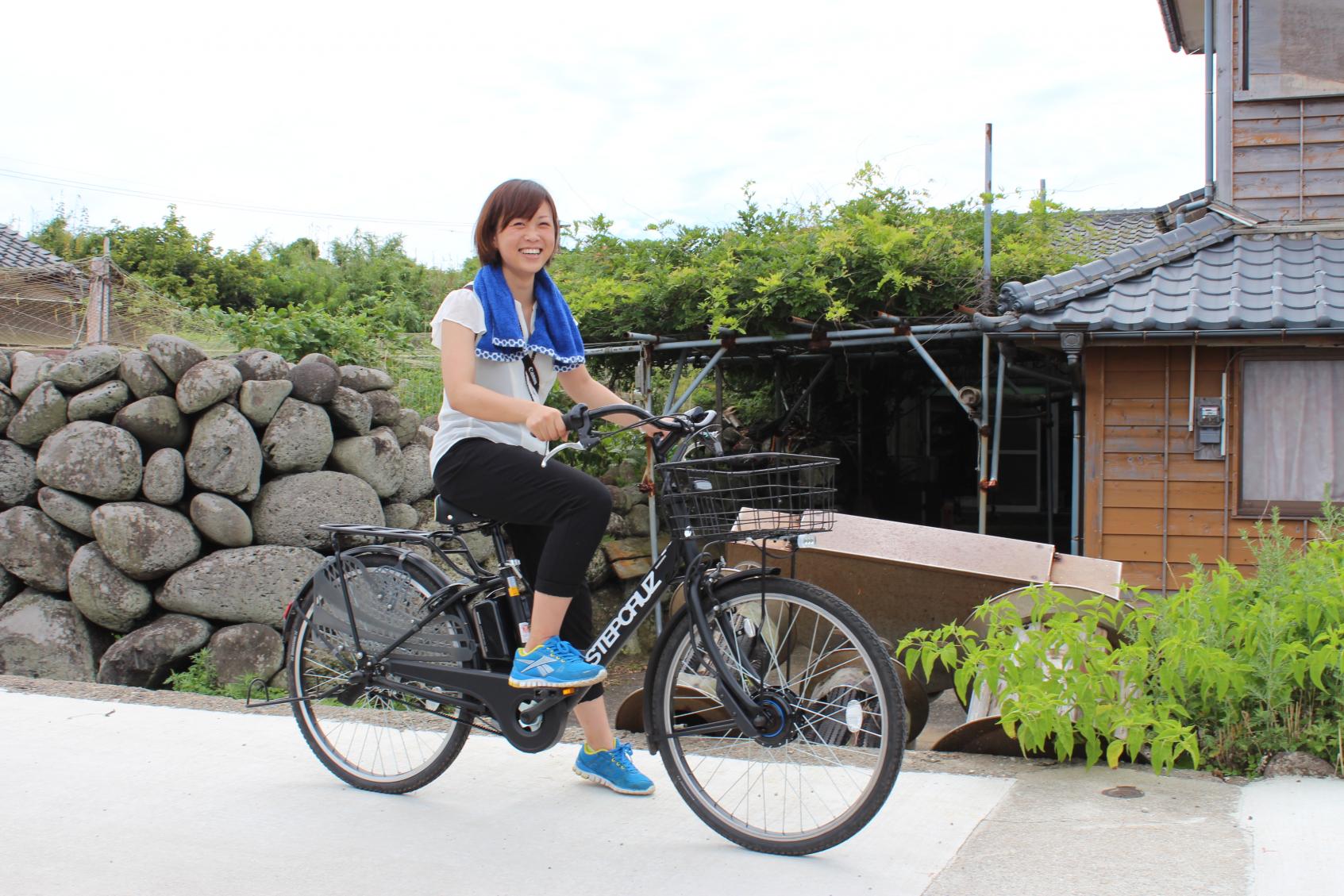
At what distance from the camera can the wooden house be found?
7316 millimetres

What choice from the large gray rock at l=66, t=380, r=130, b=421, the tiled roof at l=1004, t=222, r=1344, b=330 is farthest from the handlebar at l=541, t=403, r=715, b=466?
the large gray rock at l=66, t=380, r=130, b=421

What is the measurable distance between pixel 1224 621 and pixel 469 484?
8.76 feet

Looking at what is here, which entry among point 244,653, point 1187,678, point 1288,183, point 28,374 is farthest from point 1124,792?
point 28,374

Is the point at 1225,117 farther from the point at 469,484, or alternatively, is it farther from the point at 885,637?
the point at 469,484

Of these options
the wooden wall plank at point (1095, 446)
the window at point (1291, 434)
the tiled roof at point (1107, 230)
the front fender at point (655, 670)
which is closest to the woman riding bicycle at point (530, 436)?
the front fender at point (655, 670)

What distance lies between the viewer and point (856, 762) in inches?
121

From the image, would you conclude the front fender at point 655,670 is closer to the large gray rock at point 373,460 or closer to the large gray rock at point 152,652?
the large gray rock at point 152,652

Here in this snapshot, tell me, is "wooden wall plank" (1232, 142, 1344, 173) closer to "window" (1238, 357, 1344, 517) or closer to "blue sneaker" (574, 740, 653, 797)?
"window" (1238, 357, 1344, 517)

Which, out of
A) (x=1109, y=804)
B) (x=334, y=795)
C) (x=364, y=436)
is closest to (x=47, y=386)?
(x=364, y=436)

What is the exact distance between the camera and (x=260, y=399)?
7.28m

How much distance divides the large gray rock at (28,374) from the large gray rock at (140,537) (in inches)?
40.4

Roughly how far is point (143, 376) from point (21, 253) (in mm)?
19482

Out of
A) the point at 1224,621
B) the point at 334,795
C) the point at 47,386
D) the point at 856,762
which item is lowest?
the point at 334,795

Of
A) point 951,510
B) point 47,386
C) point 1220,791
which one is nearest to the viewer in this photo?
point 1220,791
